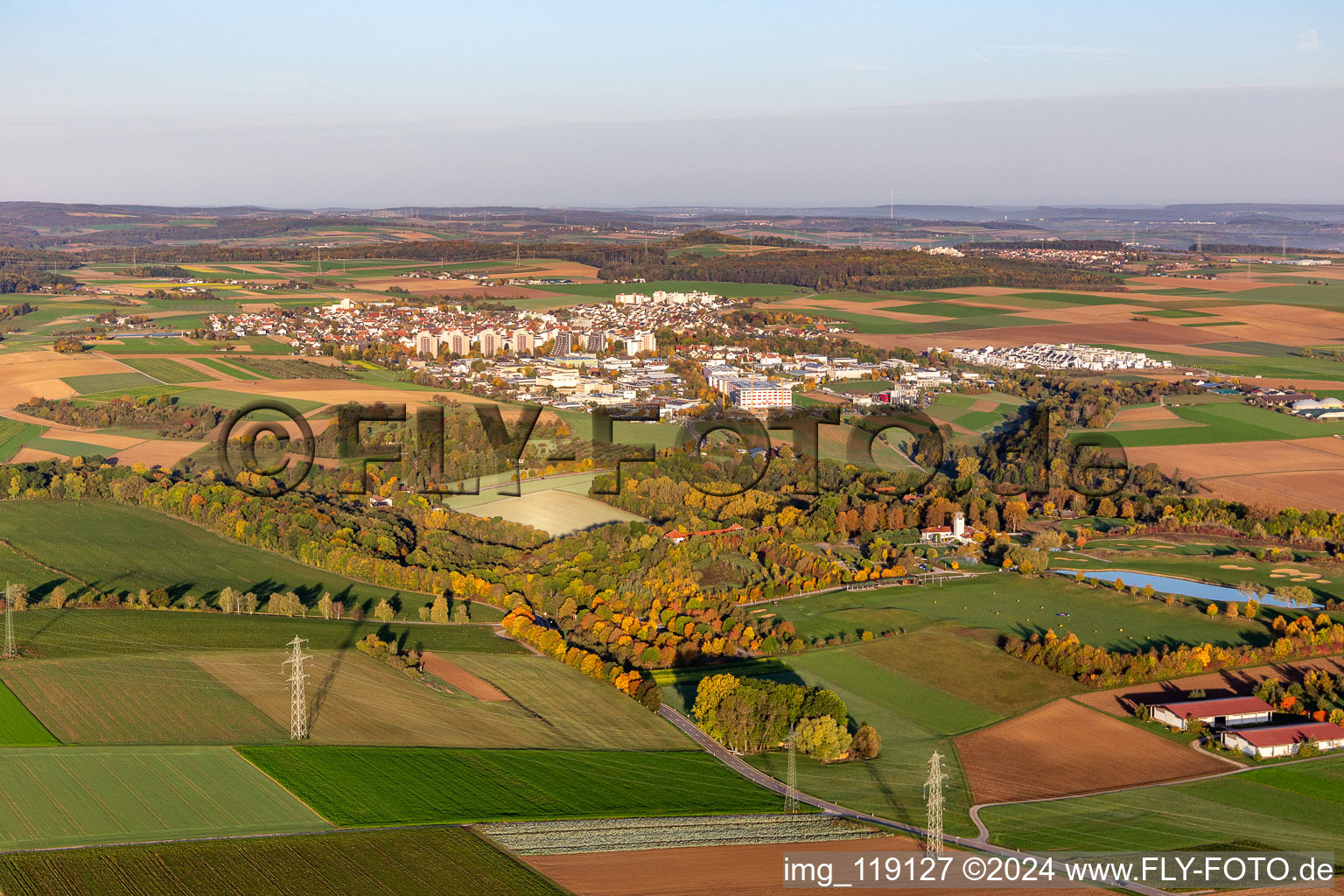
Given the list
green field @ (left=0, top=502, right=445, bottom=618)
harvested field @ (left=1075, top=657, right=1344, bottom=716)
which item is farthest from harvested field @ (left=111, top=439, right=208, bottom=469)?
harvested field @ (left=1075, top=657, right=1344, bottom=716)

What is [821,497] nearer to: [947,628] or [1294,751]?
[947,628]

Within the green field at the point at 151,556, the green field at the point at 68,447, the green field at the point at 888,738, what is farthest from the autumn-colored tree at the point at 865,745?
the green field at the point at 68,447

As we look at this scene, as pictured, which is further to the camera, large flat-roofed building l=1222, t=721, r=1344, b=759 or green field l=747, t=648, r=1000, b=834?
large flat-roofed building l=1222, t=721, r=1344, b=759

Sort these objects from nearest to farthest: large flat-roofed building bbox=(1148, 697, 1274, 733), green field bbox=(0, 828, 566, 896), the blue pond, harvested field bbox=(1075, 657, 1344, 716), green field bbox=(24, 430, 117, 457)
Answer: green field bbox=(0, 828, 566, 896)
large flat-roofed building bbox=(1148, 697, 1274, 733)
harvested field bbox=(1075, 657, 1344, 716)
the blue pond
green field bbox=(24, 430, 117, 457)

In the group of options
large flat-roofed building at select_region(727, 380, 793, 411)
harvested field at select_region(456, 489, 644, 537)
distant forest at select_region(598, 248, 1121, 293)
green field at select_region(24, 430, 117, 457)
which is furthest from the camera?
distant forest at select_region(598, 248, 1121, 293)

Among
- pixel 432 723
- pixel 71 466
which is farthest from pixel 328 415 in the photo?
pixel 432 723

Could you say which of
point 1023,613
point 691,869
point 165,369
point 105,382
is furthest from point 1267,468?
point 105,382

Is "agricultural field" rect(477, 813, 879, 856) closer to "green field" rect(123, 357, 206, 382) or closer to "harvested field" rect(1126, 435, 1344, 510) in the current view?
"harvested field" rect(1126, 435, 1344, 510)
